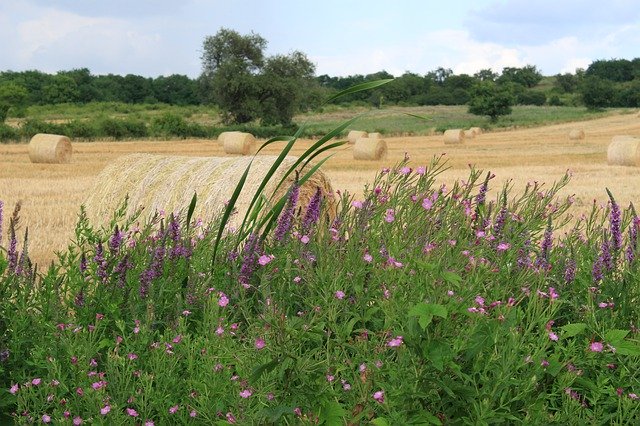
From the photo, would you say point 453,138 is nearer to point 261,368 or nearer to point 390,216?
point 390,216

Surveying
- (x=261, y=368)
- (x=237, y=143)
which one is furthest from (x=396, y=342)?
(x=237, y=143)

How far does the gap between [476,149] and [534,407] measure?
120 feet

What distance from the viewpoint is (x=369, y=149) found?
3020 cm

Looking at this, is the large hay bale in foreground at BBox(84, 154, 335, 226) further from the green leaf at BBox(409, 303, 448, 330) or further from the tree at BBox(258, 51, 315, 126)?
the tree at BBox(258, 51, 315, 126)

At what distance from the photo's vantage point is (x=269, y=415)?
8.63 ft

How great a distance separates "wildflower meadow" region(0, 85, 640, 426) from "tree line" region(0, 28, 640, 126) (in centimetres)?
5078

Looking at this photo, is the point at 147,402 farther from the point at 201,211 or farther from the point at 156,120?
the point at 156,120

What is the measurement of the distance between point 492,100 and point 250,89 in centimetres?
2321

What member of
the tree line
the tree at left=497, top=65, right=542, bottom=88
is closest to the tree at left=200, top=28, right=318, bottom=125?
the tree line

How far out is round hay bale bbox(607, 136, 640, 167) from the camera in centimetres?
2653

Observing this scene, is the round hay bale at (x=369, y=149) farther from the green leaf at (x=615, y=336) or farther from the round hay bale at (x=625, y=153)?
the green leaf at (x=615, y=336)

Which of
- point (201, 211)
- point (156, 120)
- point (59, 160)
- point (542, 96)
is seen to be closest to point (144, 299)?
point (201, 211)

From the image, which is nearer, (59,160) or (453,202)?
(453,202)

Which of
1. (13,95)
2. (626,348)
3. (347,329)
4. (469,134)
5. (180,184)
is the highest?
(13,95)
